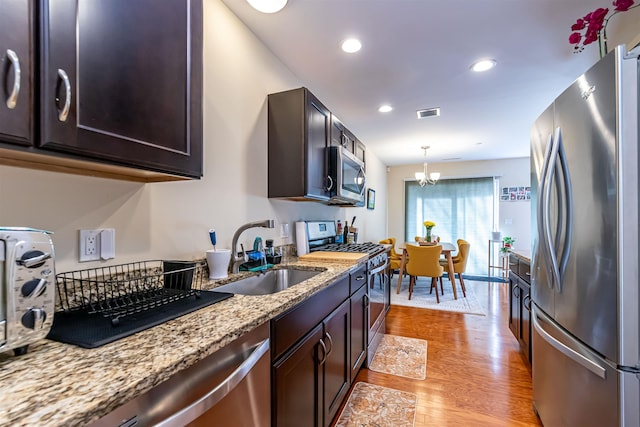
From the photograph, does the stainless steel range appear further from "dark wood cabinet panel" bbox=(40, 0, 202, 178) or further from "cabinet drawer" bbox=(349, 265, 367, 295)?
"dark wood cabinet panel" bbox=(40, 0, 202, 178)

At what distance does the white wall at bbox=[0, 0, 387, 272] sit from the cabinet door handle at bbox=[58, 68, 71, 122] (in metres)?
0.33

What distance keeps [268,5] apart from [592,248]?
1.92m

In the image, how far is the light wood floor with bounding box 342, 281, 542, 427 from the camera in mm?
1755

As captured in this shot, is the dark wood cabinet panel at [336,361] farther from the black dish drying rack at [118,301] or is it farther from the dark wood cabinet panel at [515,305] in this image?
the dark wood cabinet panel at [515,305]

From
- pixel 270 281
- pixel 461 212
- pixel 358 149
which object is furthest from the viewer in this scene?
pixel 461 212

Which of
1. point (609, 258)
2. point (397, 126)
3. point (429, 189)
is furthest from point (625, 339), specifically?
point (429, 189)

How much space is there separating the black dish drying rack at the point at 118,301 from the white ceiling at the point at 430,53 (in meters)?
1.56

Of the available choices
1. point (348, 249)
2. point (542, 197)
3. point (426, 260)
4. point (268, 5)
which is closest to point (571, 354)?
point (542, 197)

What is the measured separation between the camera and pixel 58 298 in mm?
898

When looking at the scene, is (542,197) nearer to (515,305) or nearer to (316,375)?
(316,375)

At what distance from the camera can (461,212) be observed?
5949 millimetres

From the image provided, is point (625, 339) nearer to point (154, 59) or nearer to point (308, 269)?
point (308, 269)

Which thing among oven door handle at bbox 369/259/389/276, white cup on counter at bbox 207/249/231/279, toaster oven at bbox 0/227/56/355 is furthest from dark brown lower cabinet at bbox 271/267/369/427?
toaster oven at bbox 0/227/56/355

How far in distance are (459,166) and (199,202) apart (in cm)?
581
